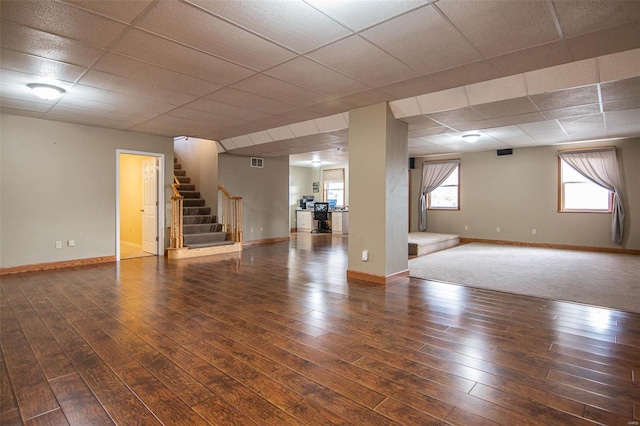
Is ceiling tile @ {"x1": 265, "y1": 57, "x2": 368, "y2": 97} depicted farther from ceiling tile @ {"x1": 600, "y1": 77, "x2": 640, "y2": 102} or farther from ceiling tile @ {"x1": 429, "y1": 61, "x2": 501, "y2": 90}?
ceiling tile @ {"x1": 600, "y1": 77, "x2": 640, "y2": 102}

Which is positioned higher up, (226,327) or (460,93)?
(460,93)

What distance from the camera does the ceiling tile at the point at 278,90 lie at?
3.79m

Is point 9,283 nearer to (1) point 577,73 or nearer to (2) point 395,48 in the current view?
(2) point 395,48

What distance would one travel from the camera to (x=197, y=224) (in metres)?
8.05

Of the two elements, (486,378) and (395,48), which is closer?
(486,378)

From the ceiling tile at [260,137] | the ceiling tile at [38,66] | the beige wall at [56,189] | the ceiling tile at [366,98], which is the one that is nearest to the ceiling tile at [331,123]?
the ceiling tile at [366,98]

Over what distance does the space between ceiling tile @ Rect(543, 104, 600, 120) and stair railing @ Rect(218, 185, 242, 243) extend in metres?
6.26

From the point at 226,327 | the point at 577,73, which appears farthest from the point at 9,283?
the point at 577,73

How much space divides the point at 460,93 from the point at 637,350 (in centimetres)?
301

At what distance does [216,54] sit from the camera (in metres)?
3.09

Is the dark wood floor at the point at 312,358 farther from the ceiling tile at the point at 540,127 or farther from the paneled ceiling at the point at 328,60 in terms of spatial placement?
the ceiling tile at the point at 540,127

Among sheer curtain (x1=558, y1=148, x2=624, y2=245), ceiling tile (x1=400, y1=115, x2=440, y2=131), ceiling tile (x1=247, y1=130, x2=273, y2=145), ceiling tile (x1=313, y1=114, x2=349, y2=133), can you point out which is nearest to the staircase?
ceiling tile (x1=247, y1=130, x2=273, y2=145)

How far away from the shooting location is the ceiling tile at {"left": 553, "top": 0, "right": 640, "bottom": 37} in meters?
2.29

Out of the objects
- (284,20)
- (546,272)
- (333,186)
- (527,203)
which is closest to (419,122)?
(284,20)
